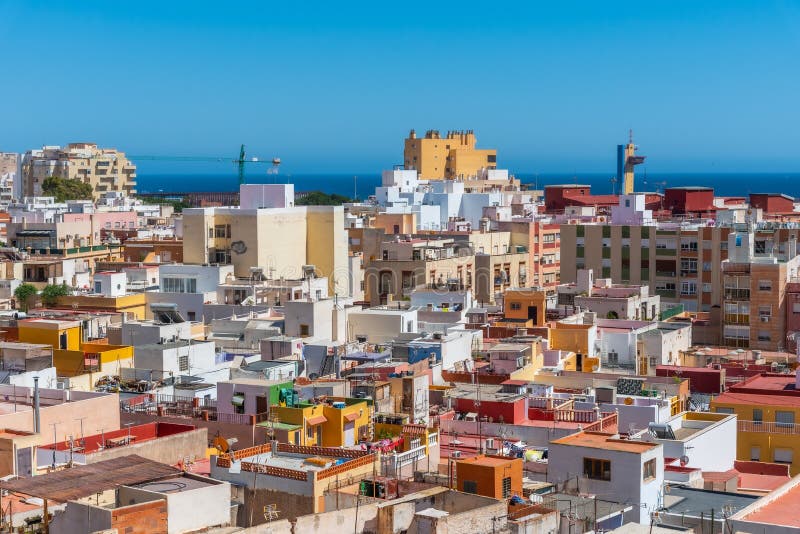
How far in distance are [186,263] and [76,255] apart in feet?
27.6

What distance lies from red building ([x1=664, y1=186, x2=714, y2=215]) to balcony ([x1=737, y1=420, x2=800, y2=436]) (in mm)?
44126

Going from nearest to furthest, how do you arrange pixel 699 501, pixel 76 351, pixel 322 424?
pixel 699 501
pixel 322 424
pixel 76 351

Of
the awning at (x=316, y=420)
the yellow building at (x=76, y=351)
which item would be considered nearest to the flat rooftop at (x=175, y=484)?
the awning at (x=316, y=420)

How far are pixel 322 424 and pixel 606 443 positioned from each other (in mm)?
5106

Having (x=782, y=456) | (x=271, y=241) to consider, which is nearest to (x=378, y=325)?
(x=782, y=456)

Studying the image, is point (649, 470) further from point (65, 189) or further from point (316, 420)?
point (65, 189)

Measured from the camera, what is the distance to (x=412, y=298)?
4225 centimetres

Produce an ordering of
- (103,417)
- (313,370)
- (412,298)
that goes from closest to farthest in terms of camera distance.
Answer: (103,417), (313,370), (412,298)

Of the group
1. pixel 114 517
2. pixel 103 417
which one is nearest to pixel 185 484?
pixel 114 517

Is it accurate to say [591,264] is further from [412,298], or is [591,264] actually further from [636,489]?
[636,489]

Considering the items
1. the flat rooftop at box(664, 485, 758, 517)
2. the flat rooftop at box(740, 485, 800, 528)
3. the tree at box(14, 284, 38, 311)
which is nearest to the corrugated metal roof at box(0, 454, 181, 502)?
the flat rooftop at box(664, 485, 758, 517)

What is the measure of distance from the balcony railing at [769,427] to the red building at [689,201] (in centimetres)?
4412

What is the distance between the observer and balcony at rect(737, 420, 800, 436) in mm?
27953

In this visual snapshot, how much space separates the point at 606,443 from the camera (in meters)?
20.3
